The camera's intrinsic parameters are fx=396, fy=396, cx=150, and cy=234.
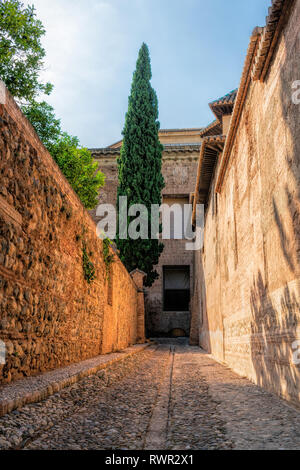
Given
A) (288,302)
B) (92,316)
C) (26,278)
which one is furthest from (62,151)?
(288,302)

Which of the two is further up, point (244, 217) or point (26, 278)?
point (244, 217)

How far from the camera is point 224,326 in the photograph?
8562mm

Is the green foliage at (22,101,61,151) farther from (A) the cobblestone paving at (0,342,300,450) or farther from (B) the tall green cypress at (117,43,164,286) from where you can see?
(A) the cobblestone paving at (0,342,300,450)

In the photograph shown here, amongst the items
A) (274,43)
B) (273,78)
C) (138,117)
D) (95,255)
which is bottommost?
(95,255)

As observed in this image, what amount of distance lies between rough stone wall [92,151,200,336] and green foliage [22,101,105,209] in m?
8.19

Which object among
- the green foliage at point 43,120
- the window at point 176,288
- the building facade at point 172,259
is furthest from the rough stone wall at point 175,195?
the green foliage at point 43,120

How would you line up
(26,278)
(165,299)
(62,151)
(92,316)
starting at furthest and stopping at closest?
(165,299) → (62,151) → (92,316) → (26,278)

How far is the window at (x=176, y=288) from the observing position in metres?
21.9

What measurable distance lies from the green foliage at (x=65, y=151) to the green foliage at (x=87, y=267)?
6299 millimetres

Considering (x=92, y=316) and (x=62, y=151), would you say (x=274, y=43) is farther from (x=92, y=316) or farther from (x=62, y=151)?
(x=62, y=151)

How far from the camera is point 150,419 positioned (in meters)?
3.15

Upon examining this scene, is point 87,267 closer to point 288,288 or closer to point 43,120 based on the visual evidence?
point 288,288

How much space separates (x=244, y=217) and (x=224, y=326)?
Result: 3.32m

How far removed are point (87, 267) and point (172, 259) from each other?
1501 centimetres
